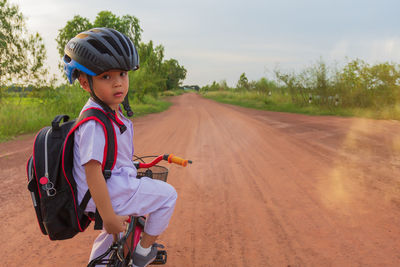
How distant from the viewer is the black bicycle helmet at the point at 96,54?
1568 mm

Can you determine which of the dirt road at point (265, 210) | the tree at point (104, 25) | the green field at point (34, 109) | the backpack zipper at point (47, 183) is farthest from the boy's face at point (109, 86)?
the tree at point (104, 25)

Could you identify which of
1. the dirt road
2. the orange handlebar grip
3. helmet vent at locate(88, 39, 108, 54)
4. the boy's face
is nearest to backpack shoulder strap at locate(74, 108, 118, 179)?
the boy's face

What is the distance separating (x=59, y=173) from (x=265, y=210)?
2.84m

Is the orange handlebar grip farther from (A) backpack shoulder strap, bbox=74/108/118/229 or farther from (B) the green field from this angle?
(B) the green field

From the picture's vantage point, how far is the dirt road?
2.74m

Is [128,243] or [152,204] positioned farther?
[128,243]

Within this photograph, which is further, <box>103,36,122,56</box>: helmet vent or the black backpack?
<box>103,36,122,56</box>: helmet vent

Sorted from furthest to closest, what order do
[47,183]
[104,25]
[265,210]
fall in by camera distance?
[104,25] < [265,210] < [47,183]

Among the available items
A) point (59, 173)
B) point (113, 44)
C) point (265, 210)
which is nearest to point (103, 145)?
point (59, 173)

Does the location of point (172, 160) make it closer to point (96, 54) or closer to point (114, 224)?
point (114, 224)

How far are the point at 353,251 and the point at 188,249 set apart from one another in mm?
1638

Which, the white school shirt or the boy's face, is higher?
the boy's face

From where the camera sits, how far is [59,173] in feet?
4.90

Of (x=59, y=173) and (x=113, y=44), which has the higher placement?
(x=113, y=44)
